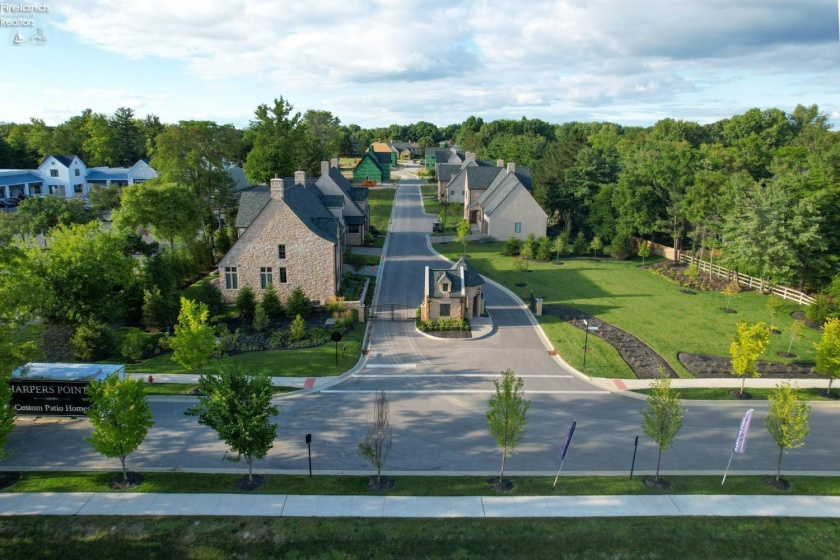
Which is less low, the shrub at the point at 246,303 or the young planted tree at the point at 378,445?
the shrub at the point at 246,303

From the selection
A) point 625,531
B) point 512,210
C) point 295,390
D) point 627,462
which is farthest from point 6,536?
point 512,210

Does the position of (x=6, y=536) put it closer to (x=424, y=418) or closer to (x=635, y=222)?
(x=424, y=418)

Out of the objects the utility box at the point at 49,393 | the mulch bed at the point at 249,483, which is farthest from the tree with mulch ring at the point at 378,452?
the utility box at the point at 49,393

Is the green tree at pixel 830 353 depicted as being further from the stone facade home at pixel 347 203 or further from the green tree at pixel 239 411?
the stone facade home at pixel 347 203

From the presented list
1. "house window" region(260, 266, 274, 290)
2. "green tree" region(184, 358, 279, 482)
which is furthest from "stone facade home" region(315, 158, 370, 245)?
"green tree" region(184, 358, 279, 482)

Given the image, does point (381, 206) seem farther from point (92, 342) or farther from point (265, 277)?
point (92, 342)

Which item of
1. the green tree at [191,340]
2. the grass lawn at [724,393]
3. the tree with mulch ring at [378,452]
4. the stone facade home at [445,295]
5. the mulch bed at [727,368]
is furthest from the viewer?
the stone facade home at [445,295]

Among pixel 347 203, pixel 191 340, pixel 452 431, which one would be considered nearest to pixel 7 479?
pixel 191 340
